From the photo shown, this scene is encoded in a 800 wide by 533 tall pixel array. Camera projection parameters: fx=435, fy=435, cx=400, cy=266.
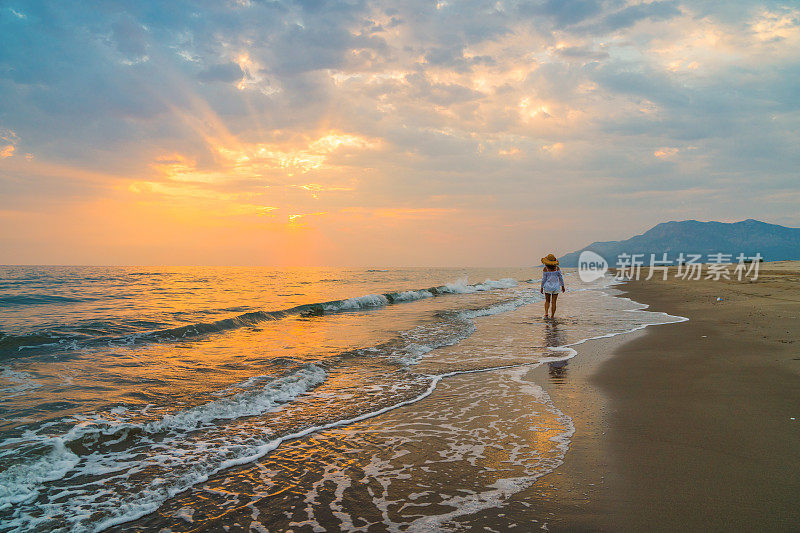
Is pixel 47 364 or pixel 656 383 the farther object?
pixel 47 364

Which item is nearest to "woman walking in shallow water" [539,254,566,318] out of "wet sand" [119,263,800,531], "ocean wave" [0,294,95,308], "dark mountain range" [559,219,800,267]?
"wet sand" [119,263,800,531]

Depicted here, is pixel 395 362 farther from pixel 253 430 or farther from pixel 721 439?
pixel 721 439

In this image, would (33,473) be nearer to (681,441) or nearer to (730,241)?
(681,441)

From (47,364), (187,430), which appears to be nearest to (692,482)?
(187,430)

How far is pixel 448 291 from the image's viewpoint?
34.8 meters

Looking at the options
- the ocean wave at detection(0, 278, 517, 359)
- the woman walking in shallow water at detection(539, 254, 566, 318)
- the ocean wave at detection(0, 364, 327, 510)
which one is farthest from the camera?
the woman walking in shallow water at detection(539, 254, 566, 318)

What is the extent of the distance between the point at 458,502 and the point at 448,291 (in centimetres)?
3137

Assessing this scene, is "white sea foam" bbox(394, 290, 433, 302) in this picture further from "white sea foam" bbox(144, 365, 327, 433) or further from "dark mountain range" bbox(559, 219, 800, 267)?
"dark mountain range" bbox(559, 219, 800, 267)

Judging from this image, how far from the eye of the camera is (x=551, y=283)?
17.6m

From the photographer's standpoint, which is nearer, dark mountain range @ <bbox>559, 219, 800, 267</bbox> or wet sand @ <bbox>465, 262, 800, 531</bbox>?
wet sand @ <bbox>465, 262, 800, 531</bbox>

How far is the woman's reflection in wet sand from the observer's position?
8227mm

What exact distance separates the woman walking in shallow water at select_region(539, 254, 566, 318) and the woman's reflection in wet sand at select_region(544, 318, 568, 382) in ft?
3.29

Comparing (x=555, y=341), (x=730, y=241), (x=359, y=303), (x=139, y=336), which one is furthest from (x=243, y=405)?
(x=730, y=241)

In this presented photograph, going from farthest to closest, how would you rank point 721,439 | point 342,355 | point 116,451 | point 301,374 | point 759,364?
A: point 342,355, point 301,374, point 759,364, point 116,451, point 721,439
